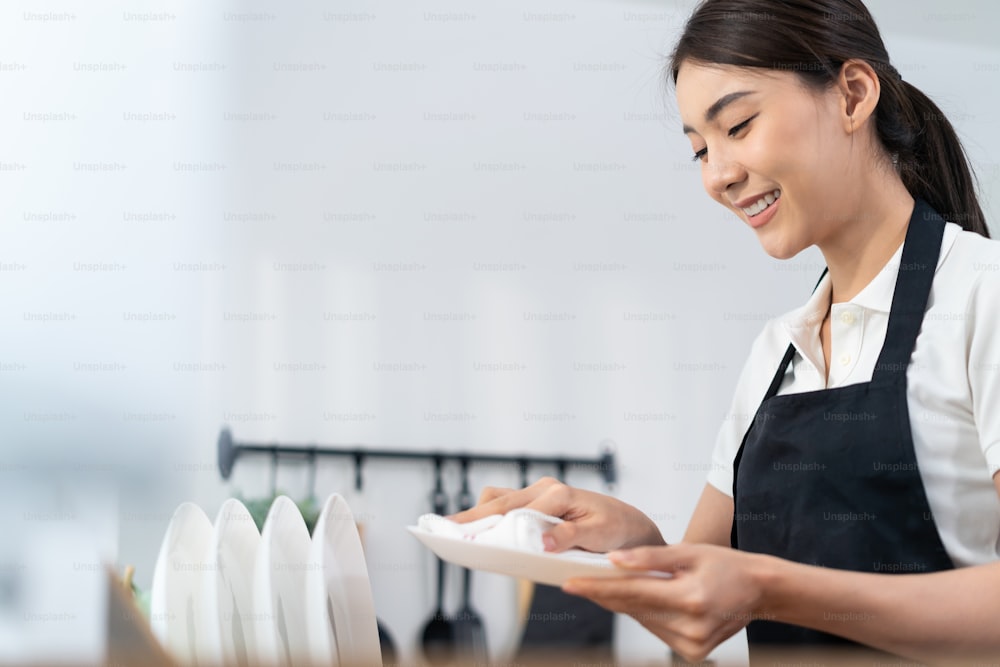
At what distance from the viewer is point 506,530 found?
2.04ft

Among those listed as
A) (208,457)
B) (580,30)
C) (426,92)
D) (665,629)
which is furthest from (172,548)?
(580,30)

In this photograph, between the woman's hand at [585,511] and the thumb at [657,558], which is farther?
the woman's hand at [585,511]

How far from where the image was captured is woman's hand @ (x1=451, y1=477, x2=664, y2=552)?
0.80 metres

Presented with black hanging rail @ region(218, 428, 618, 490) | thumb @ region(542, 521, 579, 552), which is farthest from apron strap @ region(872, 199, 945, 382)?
black hanging rail @ region(218, 428, 618, 490)

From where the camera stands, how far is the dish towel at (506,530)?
0.61m

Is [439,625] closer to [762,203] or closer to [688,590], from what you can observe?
[762,203]

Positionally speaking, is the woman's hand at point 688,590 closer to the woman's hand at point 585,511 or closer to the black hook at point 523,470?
the woman's hand at point 585,511

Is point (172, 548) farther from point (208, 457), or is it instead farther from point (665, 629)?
point (208, 457)

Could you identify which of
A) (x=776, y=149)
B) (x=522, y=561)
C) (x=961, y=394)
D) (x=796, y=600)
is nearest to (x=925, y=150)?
(x=776, y=149)

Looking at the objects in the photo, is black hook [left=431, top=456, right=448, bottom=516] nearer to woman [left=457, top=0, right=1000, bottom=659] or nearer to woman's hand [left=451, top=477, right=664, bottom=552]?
woman [left=457, top=0, right=1000, bottom=659]

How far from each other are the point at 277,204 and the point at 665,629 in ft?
5.39

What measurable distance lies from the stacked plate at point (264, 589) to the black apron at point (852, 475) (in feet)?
1.42

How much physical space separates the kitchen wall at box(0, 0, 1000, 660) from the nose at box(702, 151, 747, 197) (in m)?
1.15

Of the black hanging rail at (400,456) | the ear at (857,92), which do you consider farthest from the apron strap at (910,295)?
the black hanging rail at (400,456)
